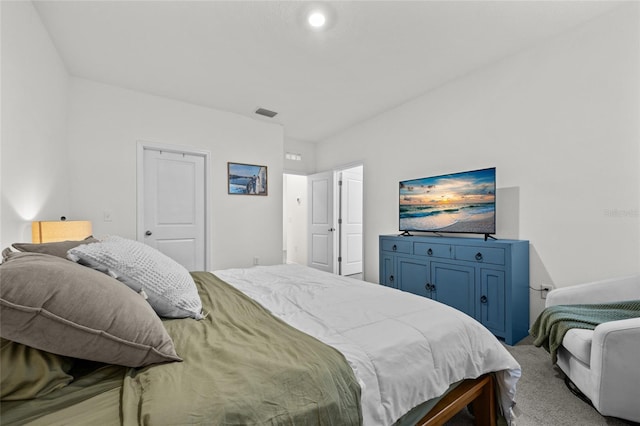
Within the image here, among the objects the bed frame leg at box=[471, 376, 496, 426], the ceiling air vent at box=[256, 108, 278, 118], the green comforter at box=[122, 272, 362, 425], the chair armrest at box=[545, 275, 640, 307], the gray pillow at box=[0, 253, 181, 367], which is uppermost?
the ceiling air vent at box=[256, 108, 278, 118]

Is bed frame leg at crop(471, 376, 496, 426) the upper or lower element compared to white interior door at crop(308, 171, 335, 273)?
lower

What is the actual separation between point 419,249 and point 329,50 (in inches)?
90.2

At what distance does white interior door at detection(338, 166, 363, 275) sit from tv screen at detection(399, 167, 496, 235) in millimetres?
1646

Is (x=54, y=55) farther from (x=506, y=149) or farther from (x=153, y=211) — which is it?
(x=506, y=149)

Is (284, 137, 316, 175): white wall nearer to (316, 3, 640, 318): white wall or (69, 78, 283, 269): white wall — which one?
(69, 78, 283, 269): white wall

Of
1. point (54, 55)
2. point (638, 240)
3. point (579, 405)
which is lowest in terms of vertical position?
point (579, 405)

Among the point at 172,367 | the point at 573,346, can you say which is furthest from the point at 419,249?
the point at 172,367

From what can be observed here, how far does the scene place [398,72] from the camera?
2949 mm

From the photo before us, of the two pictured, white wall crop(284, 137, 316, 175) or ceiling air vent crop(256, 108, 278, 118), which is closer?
ceiling air vent crop(256, 108, 278, 118)

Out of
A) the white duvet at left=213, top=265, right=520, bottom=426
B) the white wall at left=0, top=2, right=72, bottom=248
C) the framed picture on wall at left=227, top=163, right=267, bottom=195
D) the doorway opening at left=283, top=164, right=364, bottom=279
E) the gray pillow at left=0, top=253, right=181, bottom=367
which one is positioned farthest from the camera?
the doorway opening at left=283, top=164, right=364, bottom=279

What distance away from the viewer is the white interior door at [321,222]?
5035 millimetres

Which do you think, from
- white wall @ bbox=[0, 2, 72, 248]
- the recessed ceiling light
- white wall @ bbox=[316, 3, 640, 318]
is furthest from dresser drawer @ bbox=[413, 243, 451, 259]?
white wall @ bbox=[0, 2, 72, 248]

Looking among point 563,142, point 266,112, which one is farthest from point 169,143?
point 563,142

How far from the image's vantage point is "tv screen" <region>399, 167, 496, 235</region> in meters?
2.66
